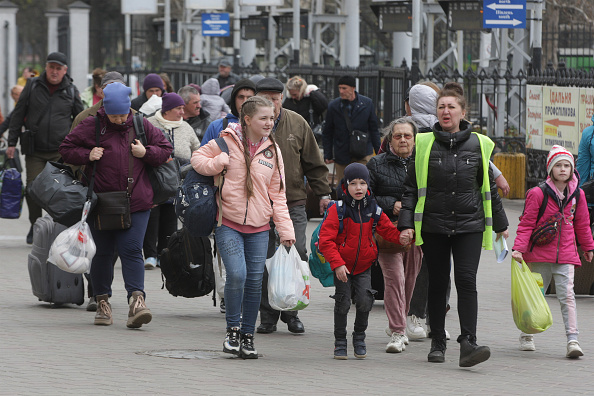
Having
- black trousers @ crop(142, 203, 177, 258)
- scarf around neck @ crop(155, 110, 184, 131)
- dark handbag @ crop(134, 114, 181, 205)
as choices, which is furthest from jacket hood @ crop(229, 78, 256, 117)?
black trousers @ crop(142, 203, 177, 258)

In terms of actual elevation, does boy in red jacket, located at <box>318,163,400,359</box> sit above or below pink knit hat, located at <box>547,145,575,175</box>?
below

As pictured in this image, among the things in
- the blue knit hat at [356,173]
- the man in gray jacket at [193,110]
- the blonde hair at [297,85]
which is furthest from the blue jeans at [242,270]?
the blonde hair at [297,85]

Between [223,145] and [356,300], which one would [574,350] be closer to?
[356,300]

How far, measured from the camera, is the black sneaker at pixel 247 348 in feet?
25.0

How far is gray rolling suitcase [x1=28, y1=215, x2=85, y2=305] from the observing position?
9.50 metres

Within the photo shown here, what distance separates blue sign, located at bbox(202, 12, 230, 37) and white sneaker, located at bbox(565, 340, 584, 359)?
26.5 meters

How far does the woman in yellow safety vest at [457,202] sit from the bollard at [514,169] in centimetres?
1067

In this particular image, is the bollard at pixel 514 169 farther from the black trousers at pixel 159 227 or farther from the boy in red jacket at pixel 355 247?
the boy in red jacket at pixel 355 247

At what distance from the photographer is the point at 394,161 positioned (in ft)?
27.1

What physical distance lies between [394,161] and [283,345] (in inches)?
56.0

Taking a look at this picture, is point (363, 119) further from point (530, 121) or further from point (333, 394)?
point (333, 394)

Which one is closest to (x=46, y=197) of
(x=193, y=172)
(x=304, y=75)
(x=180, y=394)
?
(x=193, y=172)

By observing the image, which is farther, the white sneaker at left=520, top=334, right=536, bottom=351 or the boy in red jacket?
the white sneaker at left=520, top=334, right=536, bottom=351

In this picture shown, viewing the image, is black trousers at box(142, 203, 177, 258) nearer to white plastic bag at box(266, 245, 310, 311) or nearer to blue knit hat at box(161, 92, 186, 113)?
blue knit hat at box(161, 92, 186, 113)
